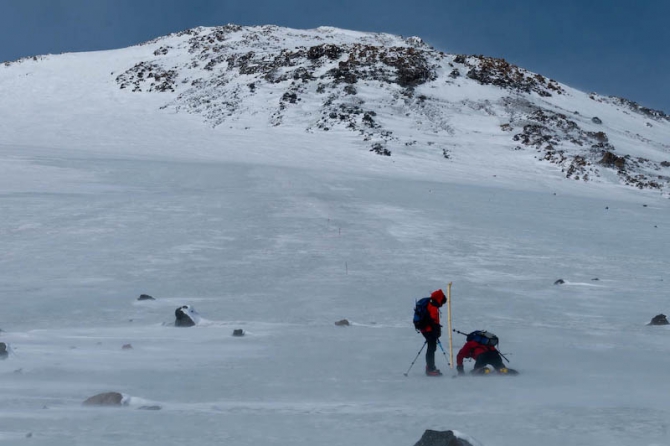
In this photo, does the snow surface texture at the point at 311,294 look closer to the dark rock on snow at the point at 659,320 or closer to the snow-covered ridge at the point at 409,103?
the dark rock on snow at the point at 659,320

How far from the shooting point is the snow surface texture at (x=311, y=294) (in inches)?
227

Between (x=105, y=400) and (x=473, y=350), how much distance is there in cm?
422

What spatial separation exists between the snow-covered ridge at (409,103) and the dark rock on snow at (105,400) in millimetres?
35753

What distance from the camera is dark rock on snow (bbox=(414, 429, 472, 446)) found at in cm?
431

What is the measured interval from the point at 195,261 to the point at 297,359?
7.83 m

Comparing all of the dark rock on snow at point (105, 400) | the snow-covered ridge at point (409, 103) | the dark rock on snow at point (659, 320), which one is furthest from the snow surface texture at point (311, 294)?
the snow-covered ridge at point (409, 103)

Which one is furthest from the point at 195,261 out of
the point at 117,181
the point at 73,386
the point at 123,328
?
the point at 117,181

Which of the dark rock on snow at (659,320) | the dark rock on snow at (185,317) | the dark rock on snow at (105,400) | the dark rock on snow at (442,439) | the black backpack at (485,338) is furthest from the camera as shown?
the dark rock on snow at (659,320)

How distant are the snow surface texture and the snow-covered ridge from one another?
14.1 ft

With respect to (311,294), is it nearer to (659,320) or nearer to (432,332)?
(432,332)

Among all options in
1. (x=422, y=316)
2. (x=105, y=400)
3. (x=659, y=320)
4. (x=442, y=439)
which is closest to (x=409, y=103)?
(x=659, y=320)

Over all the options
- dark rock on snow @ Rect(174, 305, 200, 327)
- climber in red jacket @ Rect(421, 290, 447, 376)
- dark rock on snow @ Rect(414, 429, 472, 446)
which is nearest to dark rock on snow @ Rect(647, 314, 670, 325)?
climber in red jacket @ Rect(421, 290, 447, 376)

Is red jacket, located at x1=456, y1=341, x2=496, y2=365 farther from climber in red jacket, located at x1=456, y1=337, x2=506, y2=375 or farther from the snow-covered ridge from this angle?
the snow-covered ridge

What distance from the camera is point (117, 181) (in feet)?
90.0
